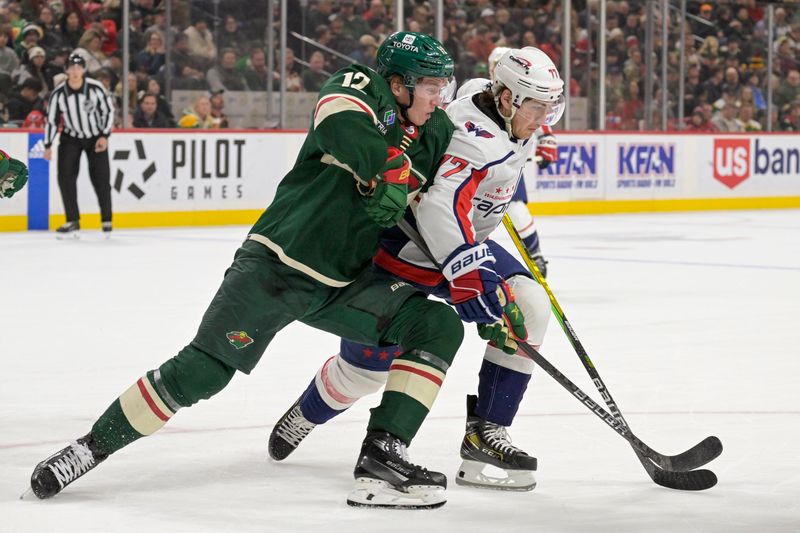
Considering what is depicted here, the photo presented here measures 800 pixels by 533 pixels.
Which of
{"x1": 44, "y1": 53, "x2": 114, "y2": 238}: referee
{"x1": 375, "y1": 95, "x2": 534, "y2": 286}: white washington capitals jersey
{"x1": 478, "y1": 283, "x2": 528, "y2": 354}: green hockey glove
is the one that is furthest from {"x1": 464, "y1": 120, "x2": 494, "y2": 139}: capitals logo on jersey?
{"x1": 44, "y1": 53, "x2": 114, "y2": 238}: referee

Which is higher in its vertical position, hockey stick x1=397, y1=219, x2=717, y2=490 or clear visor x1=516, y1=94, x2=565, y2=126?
clear visor x1=516, y1=94, x2=565, y2=126

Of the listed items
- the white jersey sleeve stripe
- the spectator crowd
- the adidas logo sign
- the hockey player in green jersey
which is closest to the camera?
the white jersey sleeve stripe

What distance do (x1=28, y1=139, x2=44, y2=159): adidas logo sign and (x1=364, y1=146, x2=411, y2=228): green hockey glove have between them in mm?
7889

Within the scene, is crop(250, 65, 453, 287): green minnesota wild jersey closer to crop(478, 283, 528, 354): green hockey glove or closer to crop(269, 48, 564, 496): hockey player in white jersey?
crop(269, 48, 564, 496): hockey player in white jersey

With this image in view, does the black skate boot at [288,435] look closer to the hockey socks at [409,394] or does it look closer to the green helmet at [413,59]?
the hockey socks at [409,394]

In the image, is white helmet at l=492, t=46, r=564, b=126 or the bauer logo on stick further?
white helmet at l=492, t=46, r=564, b=126

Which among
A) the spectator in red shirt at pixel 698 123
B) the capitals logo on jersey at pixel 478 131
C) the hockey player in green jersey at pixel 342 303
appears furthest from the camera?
the spectator in red shirt at pixel 698 123

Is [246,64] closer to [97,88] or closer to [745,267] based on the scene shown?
[97,88]

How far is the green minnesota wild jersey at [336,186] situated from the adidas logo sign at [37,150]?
7619mm

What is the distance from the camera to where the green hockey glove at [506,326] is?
288 centimetres

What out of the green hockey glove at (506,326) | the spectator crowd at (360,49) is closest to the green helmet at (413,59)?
the green hockey glove at (506,326)

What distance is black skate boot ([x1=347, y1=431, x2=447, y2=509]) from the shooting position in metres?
2.80

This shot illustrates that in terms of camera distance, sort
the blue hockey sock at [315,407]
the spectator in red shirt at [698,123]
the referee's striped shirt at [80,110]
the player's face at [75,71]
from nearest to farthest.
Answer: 1. the blue hockey sock at [315,407]
2. the player's face at [75,71]
3. the referee's striped shirt at [80,110]
4. the spectator in red shirt at [698,123]

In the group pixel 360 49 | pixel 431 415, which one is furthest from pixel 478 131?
pixel 360 49
